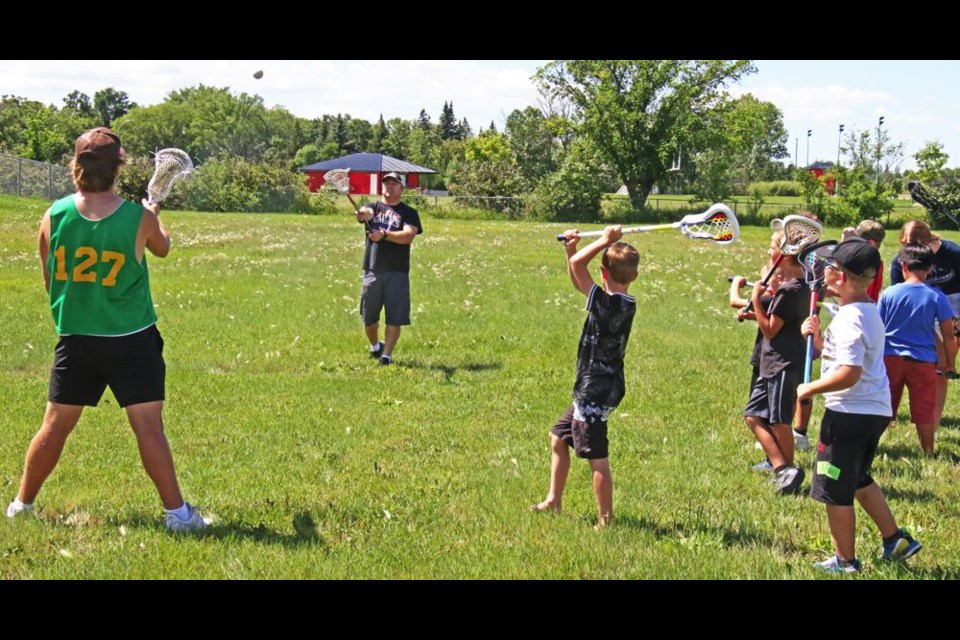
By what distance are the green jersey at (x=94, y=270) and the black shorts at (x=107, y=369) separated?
7 centimetres

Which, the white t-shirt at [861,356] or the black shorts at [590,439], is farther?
the black shorts at [590,439]

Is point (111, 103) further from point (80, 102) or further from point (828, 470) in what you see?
point (828, 470)

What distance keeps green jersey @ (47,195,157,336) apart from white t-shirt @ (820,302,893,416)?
3.85 metres

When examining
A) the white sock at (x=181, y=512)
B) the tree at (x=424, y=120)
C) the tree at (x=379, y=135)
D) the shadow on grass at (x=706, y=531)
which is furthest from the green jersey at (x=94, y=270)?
the tree at (x=424, y=120)

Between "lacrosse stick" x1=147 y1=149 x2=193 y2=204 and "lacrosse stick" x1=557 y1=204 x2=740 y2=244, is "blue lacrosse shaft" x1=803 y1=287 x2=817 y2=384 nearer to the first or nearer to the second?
"lacrosse stick" x1=557 y1=204 x2=740 y2=244

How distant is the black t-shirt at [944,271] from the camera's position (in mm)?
8102

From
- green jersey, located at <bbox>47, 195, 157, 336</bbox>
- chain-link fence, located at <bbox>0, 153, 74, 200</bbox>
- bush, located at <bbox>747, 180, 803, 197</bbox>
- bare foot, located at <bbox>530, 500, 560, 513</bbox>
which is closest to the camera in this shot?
green jersey, located at <bbox>47, 195, 157, 336</bbox>

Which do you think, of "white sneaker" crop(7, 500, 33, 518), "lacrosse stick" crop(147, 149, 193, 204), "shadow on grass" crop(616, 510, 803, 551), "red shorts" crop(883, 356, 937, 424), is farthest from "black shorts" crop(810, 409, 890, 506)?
"white sneaker" crop(7, 500, 33, 518)

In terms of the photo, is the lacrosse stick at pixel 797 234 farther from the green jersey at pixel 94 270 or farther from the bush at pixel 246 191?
the bush at pixel 246 191

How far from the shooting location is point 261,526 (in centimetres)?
539

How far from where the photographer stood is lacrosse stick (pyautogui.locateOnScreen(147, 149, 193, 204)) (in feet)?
18.6

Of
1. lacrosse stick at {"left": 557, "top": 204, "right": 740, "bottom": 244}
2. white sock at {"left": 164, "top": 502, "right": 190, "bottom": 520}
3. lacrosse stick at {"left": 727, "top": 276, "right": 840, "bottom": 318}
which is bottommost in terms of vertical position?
white sock at {"left": 164, "top": 502, "right": 190, "bottom": 520}

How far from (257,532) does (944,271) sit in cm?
643

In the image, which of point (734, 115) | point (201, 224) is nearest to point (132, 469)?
point (201, 224)
